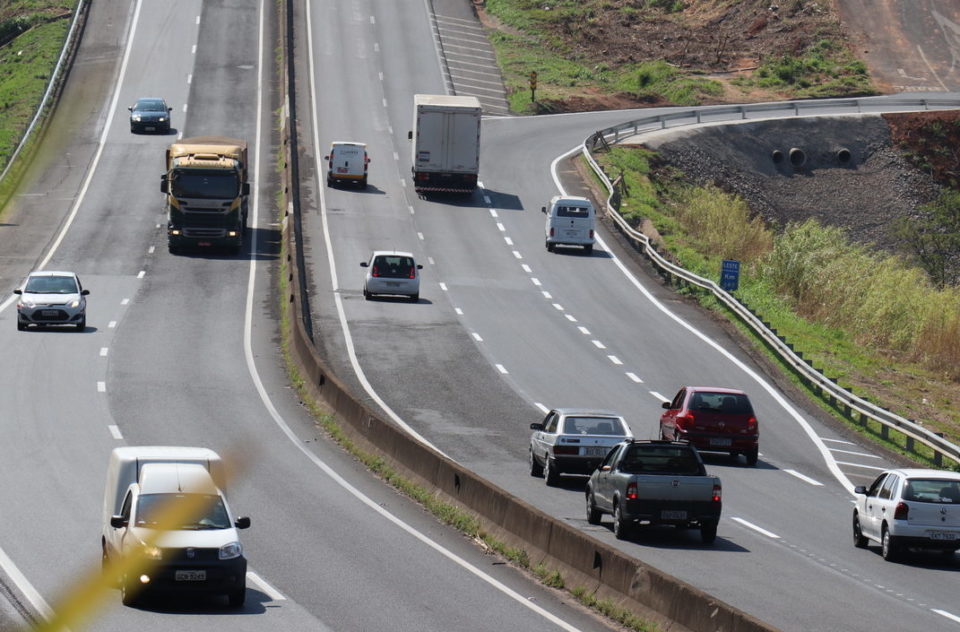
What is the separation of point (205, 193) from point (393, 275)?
8300mm

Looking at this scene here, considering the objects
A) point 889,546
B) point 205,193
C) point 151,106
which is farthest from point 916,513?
point 151,106

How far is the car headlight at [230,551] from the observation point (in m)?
→ 15.7

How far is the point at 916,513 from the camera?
20.8 m

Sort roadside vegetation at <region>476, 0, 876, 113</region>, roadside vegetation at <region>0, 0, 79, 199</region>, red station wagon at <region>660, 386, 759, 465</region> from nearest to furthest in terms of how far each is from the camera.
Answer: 1. red station wagon at <region>660, 386, 759, 465</region>
2. roadside vegetation at <region>0, 0, 79, 199</region>
3. roadside vegetation at <region>476, 0, 876, 113</region>

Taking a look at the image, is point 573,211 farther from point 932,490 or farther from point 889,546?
point 889,546

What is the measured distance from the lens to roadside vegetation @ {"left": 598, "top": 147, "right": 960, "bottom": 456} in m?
42.5

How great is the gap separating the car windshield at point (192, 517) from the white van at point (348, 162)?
4833 cm

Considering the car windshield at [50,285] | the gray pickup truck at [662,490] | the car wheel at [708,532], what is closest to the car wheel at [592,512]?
the gray pickup truck at [662,490]

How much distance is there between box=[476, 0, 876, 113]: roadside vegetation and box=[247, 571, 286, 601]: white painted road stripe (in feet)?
222

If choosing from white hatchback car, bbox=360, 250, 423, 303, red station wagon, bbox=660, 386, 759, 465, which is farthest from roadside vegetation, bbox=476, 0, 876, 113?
red station wagon, bbox=660, 386, 759, 465

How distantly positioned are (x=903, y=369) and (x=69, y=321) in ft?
79.1

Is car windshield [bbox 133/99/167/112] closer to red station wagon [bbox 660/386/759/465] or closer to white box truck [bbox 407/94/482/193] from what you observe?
white box truck [bbox 407/94/482/193]

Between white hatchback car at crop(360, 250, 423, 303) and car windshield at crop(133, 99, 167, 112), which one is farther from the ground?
car windshield at crop(133, 99, 167, 112)

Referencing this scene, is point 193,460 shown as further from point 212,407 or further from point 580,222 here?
point 580,222
